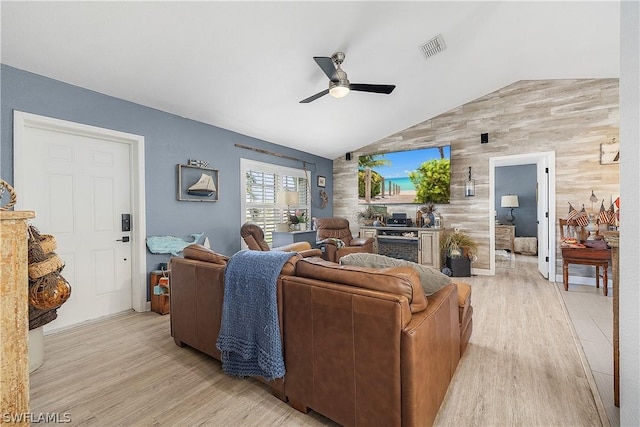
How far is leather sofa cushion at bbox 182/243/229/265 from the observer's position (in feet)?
7.15

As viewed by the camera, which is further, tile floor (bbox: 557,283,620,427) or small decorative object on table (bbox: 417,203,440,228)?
small decorative object on table (bbox: 417,203,440,228)

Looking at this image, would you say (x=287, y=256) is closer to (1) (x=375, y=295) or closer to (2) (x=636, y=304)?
(1) (x=375, y=295)

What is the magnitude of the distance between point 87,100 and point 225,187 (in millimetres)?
1939

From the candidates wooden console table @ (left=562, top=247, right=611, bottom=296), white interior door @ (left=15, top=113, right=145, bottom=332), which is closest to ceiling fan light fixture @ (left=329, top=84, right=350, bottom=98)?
white interior door @ (left=15, top=113, right=145, bottom=332)

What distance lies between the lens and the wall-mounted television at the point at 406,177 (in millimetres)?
5512

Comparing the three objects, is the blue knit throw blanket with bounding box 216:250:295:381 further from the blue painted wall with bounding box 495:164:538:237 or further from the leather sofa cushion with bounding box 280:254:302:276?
the blue painted wall with bounding box 495:164:538:237

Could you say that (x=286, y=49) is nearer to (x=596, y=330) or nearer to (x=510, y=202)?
(x=596, y=330)

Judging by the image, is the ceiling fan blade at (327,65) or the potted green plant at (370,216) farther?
the potted green plant at (370,216)

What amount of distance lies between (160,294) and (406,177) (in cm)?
476

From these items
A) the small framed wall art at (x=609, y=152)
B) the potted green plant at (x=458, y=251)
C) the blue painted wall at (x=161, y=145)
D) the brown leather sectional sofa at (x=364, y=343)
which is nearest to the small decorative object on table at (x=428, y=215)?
the potted green plant at (x=458, y=251)

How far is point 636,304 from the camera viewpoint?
1.29 m

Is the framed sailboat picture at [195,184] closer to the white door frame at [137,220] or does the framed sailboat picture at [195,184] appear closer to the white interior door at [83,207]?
the white door frame at [137,220]

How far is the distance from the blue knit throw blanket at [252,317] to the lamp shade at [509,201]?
25.3 feet

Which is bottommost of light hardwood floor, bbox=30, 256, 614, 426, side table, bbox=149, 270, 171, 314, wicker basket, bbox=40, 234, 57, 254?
light hardwood floor, bbox=30, 256, 614, 426
